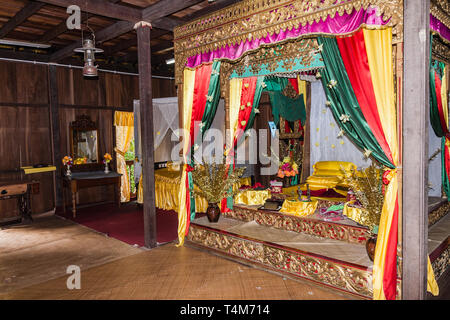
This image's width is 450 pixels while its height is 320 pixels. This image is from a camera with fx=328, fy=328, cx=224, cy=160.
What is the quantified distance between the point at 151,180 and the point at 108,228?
175 centimetres

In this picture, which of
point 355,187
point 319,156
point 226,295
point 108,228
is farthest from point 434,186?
point 108,228

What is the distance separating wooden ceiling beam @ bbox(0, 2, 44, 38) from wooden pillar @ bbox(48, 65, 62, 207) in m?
1.82

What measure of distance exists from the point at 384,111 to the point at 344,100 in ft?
1.42

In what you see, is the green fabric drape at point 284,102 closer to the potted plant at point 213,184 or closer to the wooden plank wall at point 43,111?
the potted plant at point 213,184

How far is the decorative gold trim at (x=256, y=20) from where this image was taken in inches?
114

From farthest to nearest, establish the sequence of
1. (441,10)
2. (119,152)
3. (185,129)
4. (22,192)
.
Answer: (119,152)
(22,192)
(185,129)
(441,10)

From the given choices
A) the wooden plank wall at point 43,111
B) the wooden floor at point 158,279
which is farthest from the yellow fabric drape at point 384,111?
the wooden plank wall at point 43,111

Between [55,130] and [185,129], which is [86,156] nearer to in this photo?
[55,130]

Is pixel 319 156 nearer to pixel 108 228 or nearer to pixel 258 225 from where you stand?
pixel 258 225

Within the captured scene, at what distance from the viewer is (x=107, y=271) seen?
4.03 meters

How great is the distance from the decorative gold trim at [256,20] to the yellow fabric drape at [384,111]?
5.7 inches

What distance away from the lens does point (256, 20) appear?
3.86 meters

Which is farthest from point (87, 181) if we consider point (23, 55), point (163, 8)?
point (163, 8)
